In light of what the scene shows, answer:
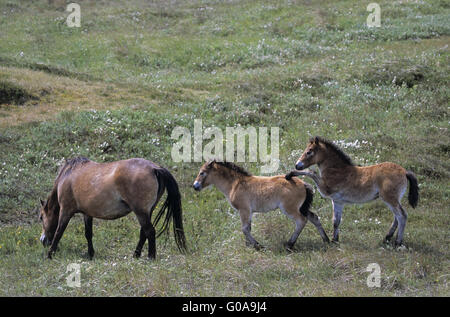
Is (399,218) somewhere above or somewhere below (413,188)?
below

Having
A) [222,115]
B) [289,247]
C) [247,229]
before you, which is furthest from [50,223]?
[222,115]

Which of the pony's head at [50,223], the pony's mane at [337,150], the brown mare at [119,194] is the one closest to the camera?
the brown mare at [119,194]

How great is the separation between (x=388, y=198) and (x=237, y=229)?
313cm

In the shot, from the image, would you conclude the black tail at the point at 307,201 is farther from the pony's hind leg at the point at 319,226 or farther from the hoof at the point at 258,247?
the hoof at the point at 258,247

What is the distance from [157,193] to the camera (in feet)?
34.2

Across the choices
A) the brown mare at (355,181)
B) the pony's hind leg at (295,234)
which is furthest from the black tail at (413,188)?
the pony's hind leg at (295,234)

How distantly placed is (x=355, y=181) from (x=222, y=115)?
28.1ft

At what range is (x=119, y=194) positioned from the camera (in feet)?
34.1

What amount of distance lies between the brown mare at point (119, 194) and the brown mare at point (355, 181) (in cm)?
238

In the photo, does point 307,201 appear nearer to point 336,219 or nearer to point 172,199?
point 336,219

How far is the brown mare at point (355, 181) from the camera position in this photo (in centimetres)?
1034

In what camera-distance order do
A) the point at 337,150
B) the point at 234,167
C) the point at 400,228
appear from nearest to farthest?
1. the point at 400,228
2. the point at 337,150
3. the point at 234,167

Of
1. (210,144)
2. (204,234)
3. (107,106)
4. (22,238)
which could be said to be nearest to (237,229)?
(204,234)
